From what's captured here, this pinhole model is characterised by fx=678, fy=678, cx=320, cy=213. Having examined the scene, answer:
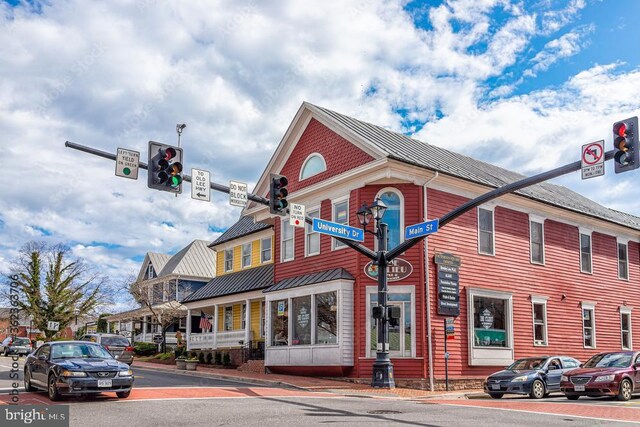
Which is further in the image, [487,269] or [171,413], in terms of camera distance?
[487,269]

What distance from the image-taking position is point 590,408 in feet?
50.5

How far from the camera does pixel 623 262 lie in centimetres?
3322

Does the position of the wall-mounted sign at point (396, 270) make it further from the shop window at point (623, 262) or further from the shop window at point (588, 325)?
the shop window at point (623, 262)

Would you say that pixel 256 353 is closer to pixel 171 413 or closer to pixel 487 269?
pixel 487 269

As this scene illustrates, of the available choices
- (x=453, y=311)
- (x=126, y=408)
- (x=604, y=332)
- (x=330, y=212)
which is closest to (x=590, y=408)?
(x=453, y=311)

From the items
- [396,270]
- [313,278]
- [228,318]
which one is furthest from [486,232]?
[228,318]

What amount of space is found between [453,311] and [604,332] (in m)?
11.1

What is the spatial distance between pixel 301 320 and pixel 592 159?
561 inches

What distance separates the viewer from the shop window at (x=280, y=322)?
2733 centimetres

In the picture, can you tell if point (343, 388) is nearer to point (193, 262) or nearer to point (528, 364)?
point (528, 364)

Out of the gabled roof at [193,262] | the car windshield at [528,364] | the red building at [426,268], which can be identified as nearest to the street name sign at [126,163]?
the red building at [426,268]

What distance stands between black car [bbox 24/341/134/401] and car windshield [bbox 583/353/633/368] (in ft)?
42.2

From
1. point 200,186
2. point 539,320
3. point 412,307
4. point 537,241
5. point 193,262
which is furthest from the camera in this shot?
point 193,262

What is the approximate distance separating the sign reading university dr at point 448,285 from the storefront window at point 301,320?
17.0 ft
